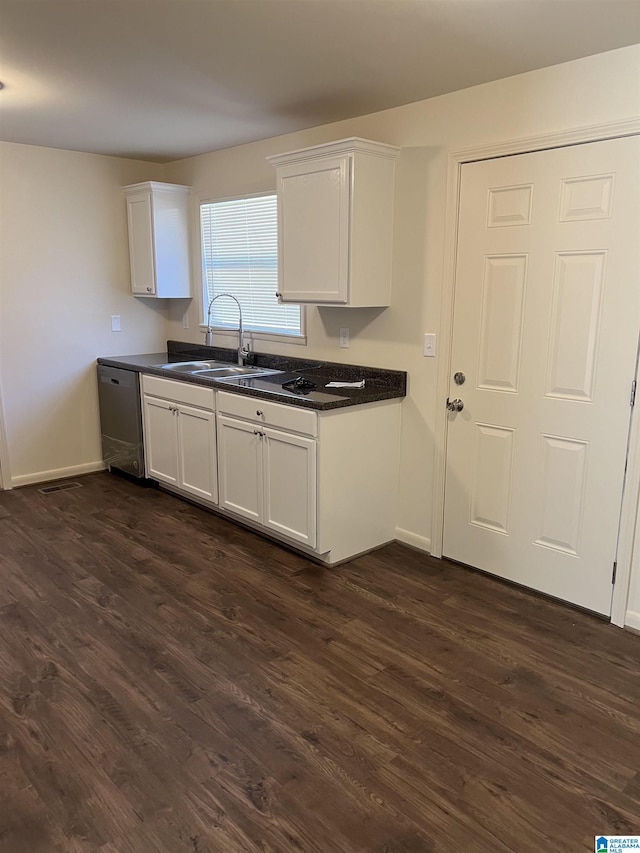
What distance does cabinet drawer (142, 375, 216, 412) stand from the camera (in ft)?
12.9

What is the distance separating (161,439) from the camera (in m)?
4.46

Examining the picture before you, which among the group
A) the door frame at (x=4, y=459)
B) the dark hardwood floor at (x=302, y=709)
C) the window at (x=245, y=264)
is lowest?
the dark hardwood floor at (x=302, y=709)

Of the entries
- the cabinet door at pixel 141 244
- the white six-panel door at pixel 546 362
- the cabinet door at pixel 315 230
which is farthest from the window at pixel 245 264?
the white six-panel door at pixel 546 362

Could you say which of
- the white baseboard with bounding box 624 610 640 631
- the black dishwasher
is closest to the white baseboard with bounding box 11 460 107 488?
the black dishwasher

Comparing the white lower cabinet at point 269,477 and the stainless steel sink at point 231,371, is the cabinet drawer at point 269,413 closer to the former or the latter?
the white lower cabinet at point 269,477

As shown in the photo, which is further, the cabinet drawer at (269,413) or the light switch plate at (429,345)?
the light switch plate at (429,345)

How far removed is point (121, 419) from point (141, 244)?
1.38m

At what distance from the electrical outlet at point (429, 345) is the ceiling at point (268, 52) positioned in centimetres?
121

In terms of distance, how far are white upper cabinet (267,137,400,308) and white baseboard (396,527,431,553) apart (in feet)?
4.35

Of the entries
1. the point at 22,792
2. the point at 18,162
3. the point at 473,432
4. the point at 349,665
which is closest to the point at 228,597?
the point at 349,665

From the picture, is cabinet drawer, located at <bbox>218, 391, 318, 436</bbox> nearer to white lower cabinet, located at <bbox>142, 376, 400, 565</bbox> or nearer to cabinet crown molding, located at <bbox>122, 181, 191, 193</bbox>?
white lower cabinet, located at <bbox>142, 376, 400, 565</bbox>

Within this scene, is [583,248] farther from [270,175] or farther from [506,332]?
[270,175]

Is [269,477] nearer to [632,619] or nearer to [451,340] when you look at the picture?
[451,340]

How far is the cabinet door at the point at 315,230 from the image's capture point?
3.28m
